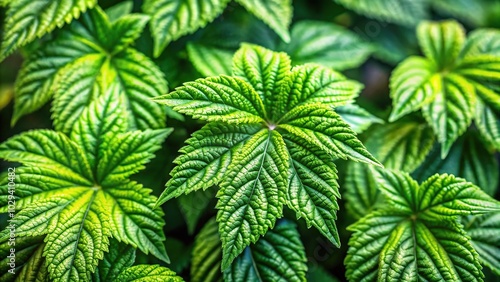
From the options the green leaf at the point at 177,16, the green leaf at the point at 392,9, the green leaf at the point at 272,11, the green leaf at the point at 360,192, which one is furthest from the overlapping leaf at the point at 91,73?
the green leaf at the point at 392,9

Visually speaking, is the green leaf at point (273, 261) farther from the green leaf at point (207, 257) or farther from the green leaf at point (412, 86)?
the green leaf at point (412, 86)

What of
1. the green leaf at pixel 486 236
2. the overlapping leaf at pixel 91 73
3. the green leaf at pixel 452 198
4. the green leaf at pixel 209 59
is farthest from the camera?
the green leaf at pixel 209 59

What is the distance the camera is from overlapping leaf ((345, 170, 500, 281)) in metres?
1.12

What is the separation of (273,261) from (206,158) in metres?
0.37

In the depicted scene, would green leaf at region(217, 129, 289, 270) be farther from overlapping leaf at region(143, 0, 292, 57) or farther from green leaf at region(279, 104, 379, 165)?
overlapping leaf at region(143, 0, 292, 57)

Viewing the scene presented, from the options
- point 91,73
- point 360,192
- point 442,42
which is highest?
point 442,42

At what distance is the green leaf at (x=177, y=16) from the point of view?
1.38m

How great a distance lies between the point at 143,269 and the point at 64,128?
49 cm

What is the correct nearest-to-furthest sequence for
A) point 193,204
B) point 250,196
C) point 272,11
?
point 250,196, point 193,204, point 272,11

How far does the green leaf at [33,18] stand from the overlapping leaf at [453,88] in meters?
1.01

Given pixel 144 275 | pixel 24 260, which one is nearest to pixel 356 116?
pixel 144 275

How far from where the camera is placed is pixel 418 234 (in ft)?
3.87

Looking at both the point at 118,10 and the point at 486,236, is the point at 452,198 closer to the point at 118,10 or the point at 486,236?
the point at 486,236

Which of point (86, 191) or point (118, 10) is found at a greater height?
point (118, 10)
